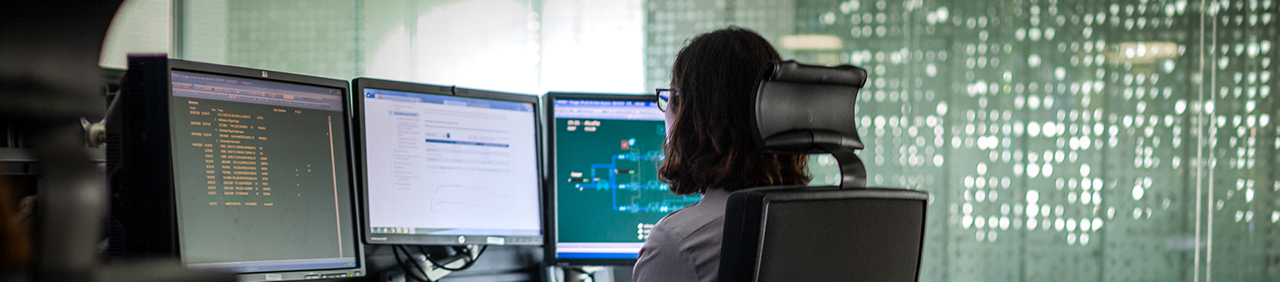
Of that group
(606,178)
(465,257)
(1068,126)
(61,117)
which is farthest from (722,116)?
(1068,126)

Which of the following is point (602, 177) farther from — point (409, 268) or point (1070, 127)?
point (1070, 127)

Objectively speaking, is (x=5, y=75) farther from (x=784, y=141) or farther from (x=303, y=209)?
(x=303, y=209)

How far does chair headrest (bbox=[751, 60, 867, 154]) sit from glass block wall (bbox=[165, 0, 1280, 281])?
2.21m

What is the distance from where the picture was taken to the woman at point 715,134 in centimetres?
107

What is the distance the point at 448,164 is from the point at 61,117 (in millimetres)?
1292

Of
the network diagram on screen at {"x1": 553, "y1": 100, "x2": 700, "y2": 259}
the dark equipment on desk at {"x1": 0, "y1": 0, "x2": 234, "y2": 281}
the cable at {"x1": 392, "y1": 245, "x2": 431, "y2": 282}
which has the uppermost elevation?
the dark equipment on desk at {"x1": 0, "y1": 0, "x2": 234, "y2": 281}

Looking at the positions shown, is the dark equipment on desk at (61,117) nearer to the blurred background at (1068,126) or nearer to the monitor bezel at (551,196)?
the monitor bezel at (551,196)

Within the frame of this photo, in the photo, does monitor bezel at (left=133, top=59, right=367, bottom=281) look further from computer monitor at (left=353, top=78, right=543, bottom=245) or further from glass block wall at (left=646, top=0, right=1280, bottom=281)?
glass block wall at (left=646, top=0, right=1280, bottom=281)

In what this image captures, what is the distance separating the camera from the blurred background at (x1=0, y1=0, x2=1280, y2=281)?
2906mm

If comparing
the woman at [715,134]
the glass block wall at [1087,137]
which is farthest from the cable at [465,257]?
the glass block wall at [1087,137]

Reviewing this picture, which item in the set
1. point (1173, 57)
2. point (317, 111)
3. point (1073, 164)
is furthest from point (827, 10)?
point (317, 111)

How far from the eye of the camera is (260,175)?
1274 mm

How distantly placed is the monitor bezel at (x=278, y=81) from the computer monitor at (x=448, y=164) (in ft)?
0.08

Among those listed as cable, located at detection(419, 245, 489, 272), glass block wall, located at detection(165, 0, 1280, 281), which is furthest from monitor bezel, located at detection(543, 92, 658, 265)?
glass block wall, located at detection(165, 0, 1280, 281)
